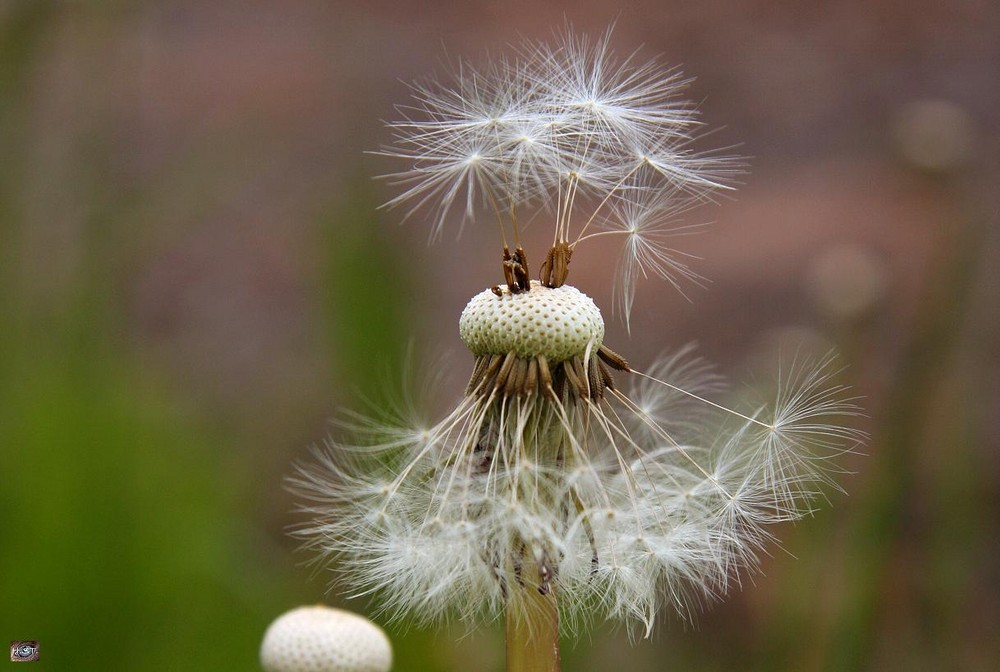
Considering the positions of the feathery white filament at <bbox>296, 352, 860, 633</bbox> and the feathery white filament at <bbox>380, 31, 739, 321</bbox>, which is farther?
the feathery white filament at <bbox>380, 31, 739, 321</bbox>

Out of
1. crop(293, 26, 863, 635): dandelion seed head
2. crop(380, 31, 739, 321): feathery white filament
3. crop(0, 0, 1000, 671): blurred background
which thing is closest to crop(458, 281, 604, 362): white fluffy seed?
crop(293, 26, 863, 635): dandelion seed head

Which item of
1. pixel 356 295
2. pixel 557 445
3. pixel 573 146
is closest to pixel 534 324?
pixel 557 445

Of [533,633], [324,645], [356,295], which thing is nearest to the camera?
[533,633]

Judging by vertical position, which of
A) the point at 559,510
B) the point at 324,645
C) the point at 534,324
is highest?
the point at 534,324

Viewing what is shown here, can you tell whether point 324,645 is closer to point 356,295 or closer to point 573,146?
point 573,146

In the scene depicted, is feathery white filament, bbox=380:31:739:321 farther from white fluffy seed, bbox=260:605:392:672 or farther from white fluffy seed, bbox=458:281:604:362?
white fluffy seed, bbox=260:605:392:672

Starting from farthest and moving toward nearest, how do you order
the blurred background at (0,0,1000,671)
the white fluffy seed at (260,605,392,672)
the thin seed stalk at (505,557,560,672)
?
the blurred background at (0,0,1000,671) → the white fluffy seed at (260,605,392,672) → the thin seed stalk at (505,557,560,672)

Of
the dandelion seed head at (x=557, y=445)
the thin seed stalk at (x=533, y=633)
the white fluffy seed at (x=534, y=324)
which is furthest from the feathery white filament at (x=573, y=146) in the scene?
the thin seed stalk at (x=533, y=633)
